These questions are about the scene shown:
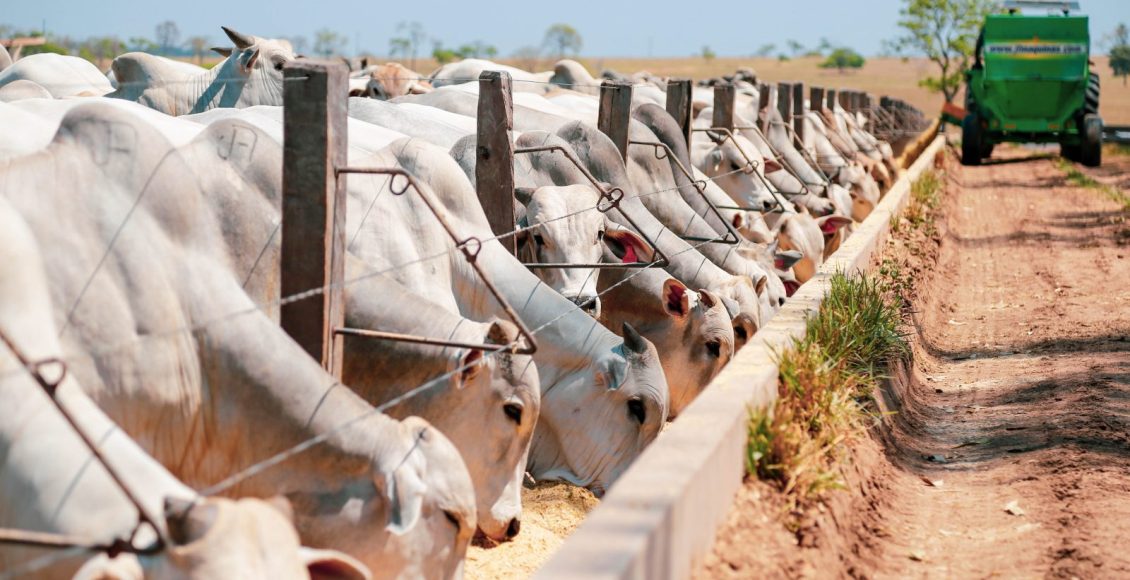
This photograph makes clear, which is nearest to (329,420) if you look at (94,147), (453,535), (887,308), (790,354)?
(453,535)

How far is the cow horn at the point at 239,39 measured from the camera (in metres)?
12.8

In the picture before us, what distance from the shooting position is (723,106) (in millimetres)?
13445

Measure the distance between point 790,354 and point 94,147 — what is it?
11.1 feet

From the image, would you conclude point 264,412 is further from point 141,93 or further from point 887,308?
point 141,93

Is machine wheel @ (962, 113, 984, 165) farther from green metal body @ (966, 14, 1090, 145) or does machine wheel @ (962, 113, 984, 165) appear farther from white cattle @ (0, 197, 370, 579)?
white cattle @ (0, 197, 370, 579)

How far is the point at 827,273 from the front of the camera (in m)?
9.75

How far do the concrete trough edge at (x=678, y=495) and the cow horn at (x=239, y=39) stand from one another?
24.9ft

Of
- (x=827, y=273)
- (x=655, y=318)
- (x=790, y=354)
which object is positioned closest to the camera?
(x=790, y=354)

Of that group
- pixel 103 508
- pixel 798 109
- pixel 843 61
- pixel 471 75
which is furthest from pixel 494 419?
pixel 843 61

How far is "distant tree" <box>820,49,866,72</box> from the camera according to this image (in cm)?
12500

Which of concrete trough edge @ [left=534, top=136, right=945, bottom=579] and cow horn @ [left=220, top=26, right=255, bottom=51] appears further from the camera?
cow horn @ [left=220, top=26, right=255, bottom=51]

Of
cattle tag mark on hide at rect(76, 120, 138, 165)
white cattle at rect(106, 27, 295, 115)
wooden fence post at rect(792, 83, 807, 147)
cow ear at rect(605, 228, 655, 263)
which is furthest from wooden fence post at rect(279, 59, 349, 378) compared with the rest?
wooden fence post at rect(792, 83, 807, 147)

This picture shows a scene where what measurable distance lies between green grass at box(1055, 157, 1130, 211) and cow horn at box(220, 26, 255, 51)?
12.9 metres

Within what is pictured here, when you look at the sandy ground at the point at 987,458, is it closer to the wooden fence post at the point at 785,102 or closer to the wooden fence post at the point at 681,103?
the wooden fence post at the point at 681,103
